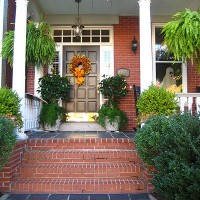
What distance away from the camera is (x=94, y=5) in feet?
23.5

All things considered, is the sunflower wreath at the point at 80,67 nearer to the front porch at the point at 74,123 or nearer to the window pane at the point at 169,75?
the front porch at the point at 74,123

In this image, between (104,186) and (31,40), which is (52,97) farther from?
(104,186)

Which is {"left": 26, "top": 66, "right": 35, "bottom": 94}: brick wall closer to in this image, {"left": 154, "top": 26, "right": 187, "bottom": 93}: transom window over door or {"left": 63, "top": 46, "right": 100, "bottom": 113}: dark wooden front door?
{"left": 63, "top": 46, "right": 100, "bottom": 113}: dark wooden front door

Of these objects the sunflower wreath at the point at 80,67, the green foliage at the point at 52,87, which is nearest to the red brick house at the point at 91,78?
the sunflower wreath at the point at 80,67

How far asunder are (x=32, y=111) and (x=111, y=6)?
3345 mm

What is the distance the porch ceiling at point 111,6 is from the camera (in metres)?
6.95

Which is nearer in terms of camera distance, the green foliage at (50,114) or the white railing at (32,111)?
the white railing at (32,111)

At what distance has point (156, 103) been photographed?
465cm

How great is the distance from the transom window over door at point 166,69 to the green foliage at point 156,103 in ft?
10.2

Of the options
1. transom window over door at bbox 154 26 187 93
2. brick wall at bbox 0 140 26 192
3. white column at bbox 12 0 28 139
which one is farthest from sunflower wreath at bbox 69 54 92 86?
brick wall at bbox 0 140 26 192

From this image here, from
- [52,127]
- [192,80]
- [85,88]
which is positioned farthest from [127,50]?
[52,127]

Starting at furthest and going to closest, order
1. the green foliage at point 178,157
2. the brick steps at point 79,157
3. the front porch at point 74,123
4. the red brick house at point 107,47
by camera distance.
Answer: the red brick house at point 107,47 < the front porch at point 74,123 < the brick steps at point 79,157 < the green foliage at point 178,157

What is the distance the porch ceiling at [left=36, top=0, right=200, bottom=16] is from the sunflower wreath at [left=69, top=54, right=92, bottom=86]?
1.26 metres

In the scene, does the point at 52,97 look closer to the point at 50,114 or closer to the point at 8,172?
the point at 50,114
